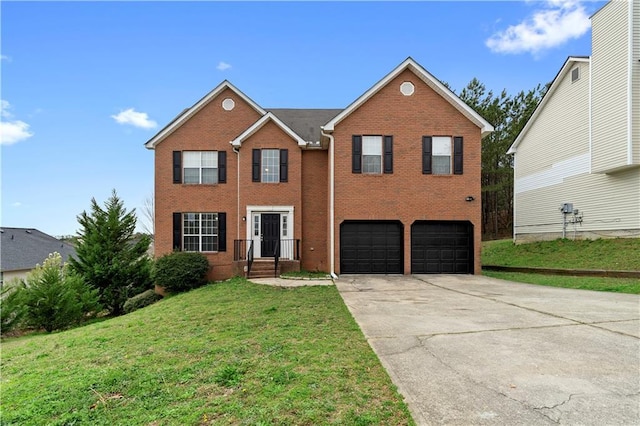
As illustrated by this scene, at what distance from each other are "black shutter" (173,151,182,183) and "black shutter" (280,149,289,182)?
4.79 meters

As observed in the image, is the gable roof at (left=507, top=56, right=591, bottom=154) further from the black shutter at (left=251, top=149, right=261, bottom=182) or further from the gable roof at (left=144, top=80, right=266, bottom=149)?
the black shutter at (left=251, top=149, right=261, bottom=182)

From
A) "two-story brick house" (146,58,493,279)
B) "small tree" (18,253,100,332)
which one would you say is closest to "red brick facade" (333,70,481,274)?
"two-story brick house" (146,58,493,279)

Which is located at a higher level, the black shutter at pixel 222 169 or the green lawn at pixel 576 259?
the black shutter at pixel 222 169

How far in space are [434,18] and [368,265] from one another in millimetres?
10378

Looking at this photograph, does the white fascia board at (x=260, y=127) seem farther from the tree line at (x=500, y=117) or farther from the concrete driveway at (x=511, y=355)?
the tree line at (x=500, y=117)

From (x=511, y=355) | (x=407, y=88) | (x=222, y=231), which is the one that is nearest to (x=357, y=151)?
Answer: (x=407, y=88)

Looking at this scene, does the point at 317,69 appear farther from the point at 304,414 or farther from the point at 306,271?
the point at 304,414

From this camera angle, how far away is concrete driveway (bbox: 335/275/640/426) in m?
3.14

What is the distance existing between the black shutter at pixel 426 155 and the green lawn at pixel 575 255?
23.5ft

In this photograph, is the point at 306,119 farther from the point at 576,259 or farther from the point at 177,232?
the point at 576,259

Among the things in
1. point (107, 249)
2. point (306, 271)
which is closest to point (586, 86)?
point (306, 271)

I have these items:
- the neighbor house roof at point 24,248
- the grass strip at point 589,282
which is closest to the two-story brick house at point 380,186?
the grass strip at point 589,282

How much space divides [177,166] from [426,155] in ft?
36.8

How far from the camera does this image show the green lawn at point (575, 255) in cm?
1315
